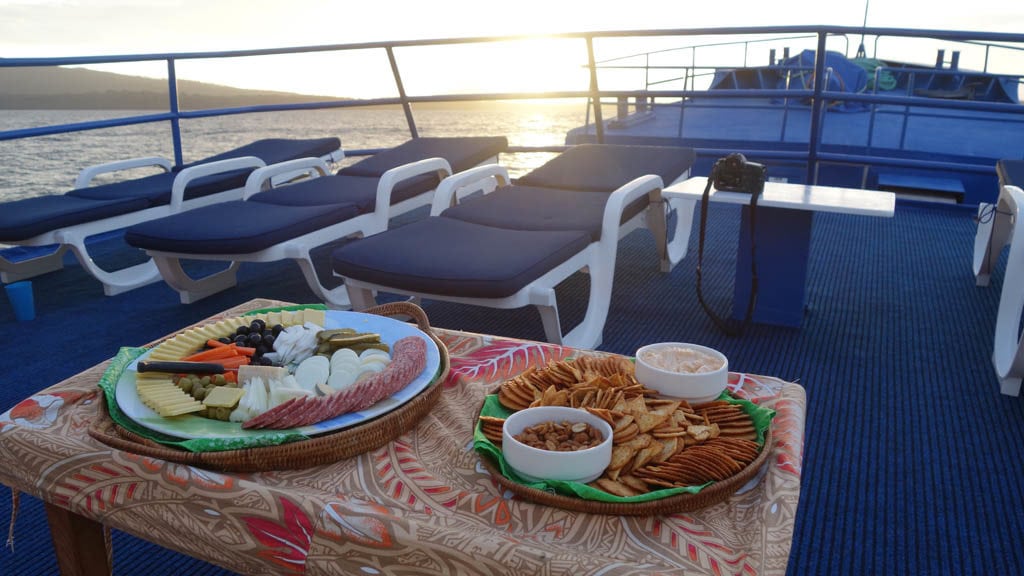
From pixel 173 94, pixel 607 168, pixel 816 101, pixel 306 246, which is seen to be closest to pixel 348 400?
pixel 306 246

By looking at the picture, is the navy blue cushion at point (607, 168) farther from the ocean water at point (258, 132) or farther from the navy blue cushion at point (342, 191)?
the ocean water at point (258, 132)

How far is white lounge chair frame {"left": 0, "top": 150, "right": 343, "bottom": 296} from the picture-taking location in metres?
2.86

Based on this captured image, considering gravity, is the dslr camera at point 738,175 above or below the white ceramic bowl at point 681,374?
above

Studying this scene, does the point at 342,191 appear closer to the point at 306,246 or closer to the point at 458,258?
the point at 306,246

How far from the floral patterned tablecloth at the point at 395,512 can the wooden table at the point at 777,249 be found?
4.62 ft

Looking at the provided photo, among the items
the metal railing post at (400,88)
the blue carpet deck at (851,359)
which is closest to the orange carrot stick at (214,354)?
the blue carpet deck at (851,359)

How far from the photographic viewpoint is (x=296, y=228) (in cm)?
250

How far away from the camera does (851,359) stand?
2209 mm

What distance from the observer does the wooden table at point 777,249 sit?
2387mm

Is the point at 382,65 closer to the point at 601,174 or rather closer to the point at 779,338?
the point at 601,174

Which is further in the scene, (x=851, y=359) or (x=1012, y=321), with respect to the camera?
(x=851, y=359)

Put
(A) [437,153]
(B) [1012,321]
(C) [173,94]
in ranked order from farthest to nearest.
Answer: (C) [173,94], (A) [437,153], (B) [1012,321]

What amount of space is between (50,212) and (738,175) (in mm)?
2607

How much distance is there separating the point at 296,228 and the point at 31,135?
1701mm
